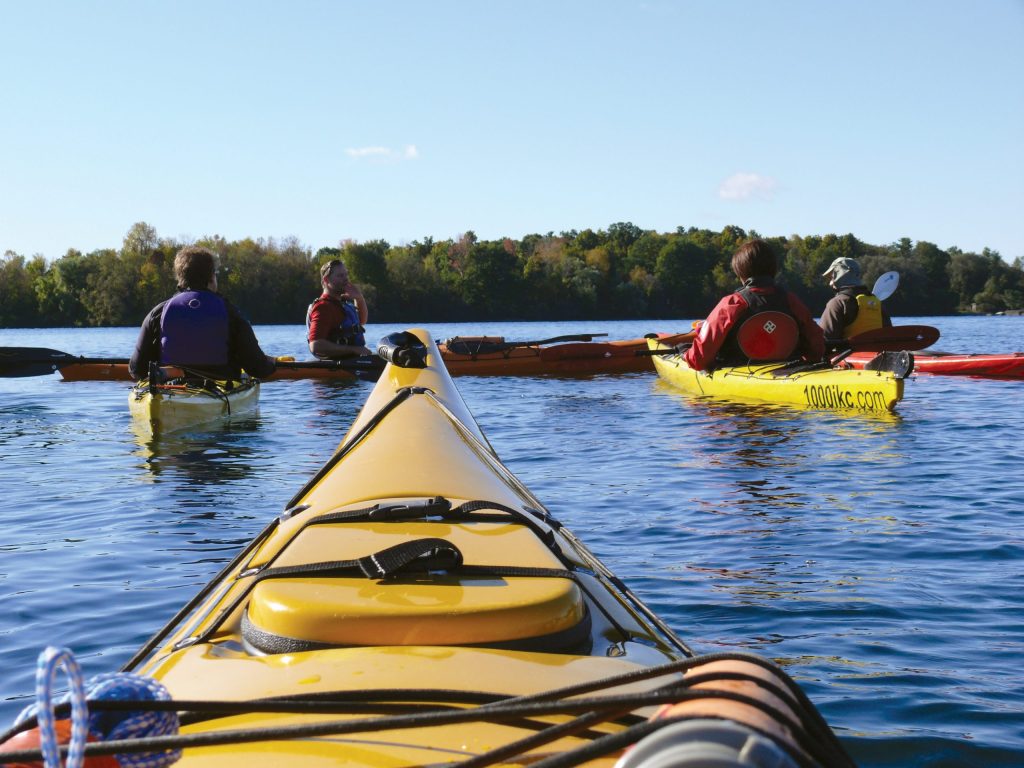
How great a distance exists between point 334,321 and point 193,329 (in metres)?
3.49

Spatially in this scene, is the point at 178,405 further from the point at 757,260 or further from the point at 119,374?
the point at 119,374

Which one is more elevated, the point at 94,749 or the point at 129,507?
the point at 94,749

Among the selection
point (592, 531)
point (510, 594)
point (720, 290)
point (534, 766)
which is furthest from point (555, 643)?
point (720, 290)

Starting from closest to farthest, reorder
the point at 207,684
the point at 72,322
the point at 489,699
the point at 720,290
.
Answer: the point at 489,699 → the point at 207,684 → the point at 72,322 → the point at 720,290

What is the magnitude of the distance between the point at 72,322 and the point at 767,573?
55693 mm

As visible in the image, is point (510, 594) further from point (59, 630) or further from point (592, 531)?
point (592, 531)

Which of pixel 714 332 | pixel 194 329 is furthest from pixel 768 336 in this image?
pixel 194 329

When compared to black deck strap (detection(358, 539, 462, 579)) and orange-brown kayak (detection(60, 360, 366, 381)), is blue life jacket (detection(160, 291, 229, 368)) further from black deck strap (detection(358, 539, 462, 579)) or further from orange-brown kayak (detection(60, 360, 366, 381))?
black deck strap (detection(358, 539, 462, 579))

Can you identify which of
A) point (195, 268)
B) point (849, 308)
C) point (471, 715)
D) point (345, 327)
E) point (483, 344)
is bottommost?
point (471, 715)

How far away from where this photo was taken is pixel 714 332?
33.6 ft

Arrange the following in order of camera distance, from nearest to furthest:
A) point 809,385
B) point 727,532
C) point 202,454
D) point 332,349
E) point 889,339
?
point 727,532, point 202,454, point 809,385, point 889,339, point 332,349

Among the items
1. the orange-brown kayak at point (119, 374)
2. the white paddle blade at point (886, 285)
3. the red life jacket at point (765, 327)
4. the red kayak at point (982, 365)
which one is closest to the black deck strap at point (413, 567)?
the red life jacket at point (765, 327)

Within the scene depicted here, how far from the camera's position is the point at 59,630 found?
3688 millimetres

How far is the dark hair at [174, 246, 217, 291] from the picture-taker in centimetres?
812
